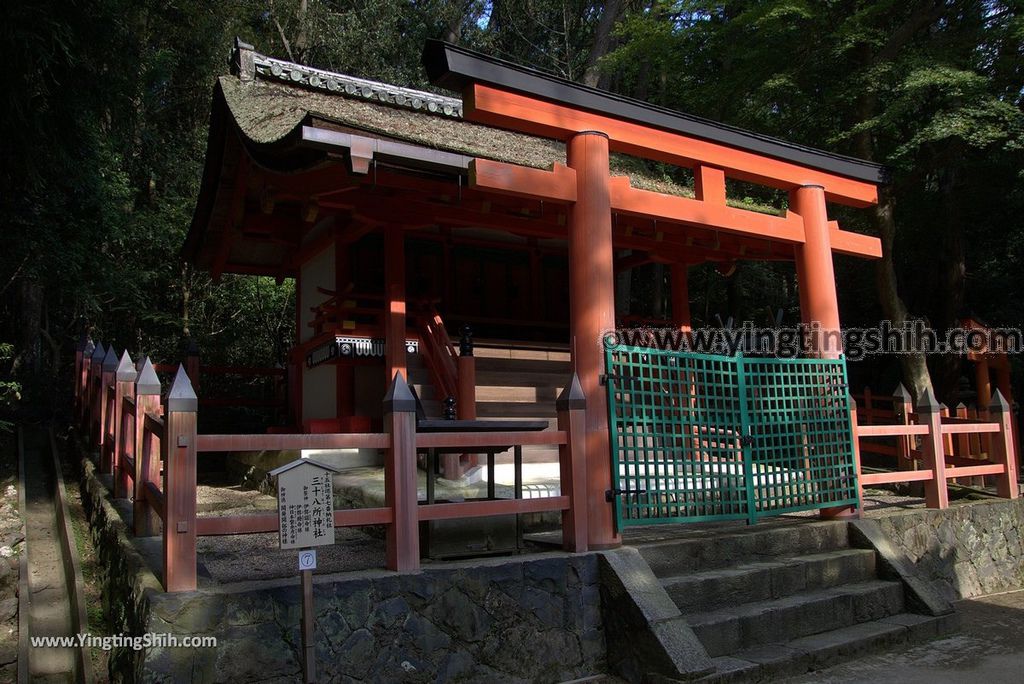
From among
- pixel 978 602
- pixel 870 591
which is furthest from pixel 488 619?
pixel 978 602

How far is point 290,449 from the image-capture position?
4.47 metres

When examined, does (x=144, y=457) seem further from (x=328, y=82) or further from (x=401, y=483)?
(x=328, y=82)

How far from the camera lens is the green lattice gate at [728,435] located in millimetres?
5691

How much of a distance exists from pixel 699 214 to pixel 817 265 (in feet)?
5.27

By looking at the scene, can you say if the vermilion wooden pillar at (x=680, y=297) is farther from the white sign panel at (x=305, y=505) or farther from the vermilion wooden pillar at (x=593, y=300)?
the white sign panel at (x=305, y=505)

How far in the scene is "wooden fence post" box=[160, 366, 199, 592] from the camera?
154 inches

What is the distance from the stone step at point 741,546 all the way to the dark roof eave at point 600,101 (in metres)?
3.32

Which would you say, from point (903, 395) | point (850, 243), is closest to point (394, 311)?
point (850, 243)

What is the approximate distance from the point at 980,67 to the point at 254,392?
14214 mm

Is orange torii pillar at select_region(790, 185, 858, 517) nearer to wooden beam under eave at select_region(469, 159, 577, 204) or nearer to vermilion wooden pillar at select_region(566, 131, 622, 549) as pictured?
vermilion wooden pillar at select_region(566, 131, 622, 549)

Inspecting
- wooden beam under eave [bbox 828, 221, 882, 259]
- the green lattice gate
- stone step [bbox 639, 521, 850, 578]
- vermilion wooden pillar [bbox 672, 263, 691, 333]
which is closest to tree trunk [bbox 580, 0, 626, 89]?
vermilion wooden pillar [bbox 672, 263, 691, 333]

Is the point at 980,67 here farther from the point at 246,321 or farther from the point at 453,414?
the point at 246,321

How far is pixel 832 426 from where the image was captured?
6.98 m

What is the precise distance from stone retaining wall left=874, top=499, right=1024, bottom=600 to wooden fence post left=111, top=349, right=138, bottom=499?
6.76m
